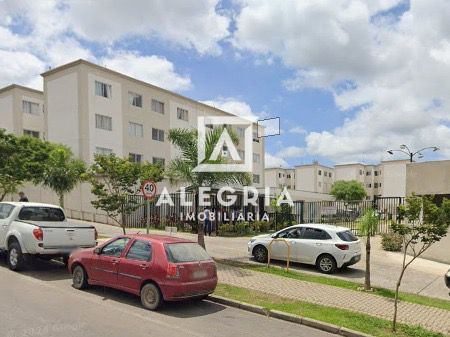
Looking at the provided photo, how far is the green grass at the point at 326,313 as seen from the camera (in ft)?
24.3

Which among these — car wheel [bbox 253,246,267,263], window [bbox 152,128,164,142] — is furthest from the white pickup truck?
window [bbox 152,128,164,142]

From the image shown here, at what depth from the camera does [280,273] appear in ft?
41.7

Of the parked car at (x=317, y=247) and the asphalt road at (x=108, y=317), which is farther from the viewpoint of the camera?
the parked car at (x=317, y=247)

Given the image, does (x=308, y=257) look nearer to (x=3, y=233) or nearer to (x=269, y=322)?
(x=269, y=322)

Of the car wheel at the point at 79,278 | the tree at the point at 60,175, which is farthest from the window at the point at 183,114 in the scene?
the car wheel at the point at 79,278

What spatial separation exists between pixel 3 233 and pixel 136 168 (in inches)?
208

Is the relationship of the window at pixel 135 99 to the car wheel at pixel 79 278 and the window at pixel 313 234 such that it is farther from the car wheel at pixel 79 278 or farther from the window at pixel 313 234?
the car wheel at pixel 79 278

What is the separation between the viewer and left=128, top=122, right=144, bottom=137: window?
125 feet

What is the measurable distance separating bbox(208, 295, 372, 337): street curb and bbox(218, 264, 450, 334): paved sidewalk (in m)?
1.35

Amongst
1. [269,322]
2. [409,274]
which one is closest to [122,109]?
[409,274]

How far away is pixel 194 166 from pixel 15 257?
19.5 feet

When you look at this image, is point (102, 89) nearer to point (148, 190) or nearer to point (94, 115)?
point (94, 115)

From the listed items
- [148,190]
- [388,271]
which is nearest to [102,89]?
[148,190]

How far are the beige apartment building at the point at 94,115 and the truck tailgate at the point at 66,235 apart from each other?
18139 millimetres
